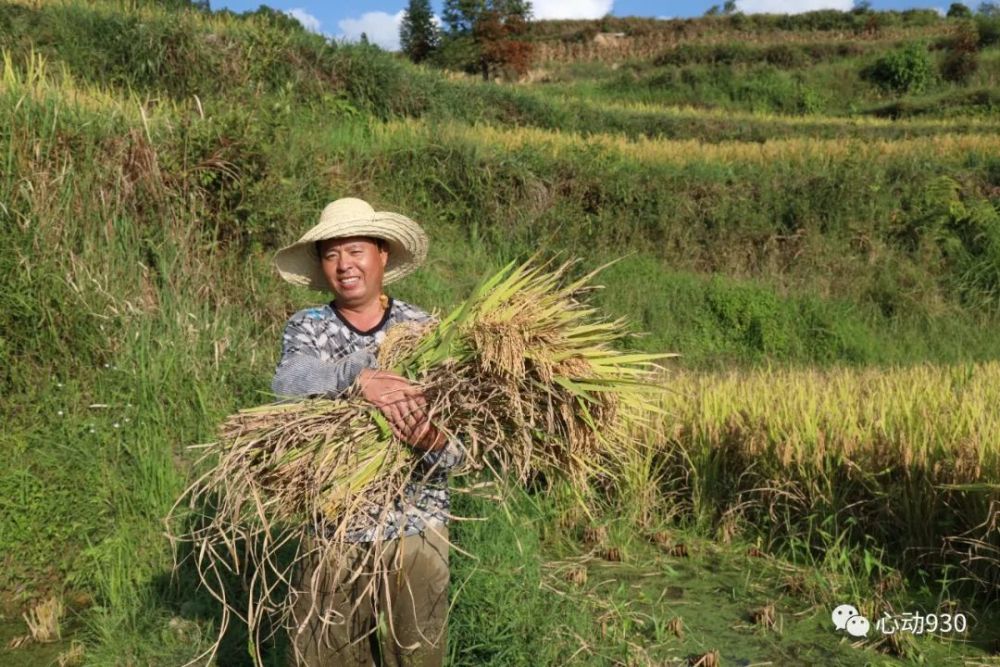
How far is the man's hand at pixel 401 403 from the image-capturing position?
76.7 inches

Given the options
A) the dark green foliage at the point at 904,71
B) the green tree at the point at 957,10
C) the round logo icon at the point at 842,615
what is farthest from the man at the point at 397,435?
the green tree at the point at 957,10

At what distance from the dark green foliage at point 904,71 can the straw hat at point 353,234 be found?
25670mm

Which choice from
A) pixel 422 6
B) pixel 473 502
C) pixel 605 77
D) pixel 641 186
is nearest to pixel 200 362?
pixel 473 502

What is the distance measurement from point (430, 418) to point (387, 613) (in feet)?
2.11

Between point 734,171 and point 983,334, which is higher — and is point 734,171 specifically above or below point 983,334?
above

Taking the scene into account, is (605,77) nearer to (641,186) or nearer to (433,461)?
(641,186)

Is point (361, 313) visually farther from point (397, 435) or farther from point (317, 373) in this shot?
point (397, 435)

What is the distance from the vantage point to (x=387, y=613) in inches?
88.1

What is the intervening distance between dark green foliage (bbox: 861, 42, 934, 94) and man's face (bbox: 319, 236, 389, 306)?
2596cm

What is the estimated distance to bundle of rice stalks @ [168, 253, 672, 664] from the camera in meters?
1.96

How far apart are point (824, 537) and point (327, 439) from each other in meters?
2.60

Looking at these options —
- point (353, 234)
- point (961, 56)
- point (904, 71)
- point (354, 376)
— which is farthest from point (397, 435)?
point (961, 56)

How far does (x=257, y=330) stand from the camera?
5523 mm

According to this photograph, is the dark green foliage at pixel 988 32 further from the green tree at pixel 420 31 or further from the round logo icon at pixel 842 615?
the round logo icon at pixel 842 615
